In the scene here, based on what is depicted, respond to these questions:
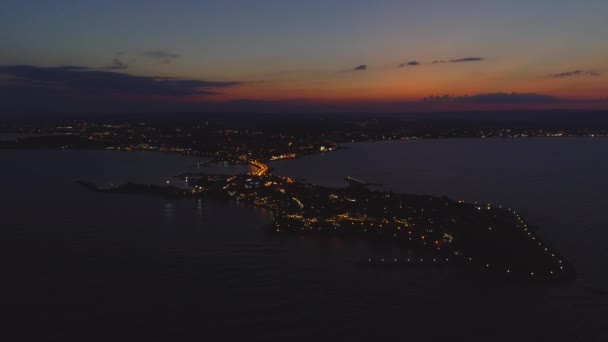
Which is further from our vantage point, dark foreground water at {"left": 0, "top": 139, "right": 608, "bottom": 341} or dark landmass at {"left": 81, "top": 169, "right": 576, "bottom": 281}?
dark landmass at {"left": 81, "top": 169, "right": 576, "bottom": 281}

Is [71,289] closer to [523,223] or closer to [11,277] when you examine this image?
[11,277]

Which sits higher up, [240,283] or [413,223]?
[413,223]

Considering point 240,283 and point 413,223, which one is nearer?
point 240,283

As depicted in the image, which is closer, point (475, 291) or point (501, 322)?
point (501, 322)

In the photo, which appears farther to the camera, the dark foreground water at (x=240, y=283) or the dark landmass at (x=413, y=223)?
the dark landmass at (x=413, y=223)

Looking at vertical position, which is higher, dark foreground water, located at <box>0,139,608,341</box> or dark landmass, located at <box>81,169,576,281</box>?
dark landmass, located at <box>81,169,576,281</box>

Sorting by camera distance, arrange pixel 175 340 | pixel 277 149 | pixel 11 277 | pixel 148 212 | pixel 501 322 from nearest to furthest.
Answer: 1. pixel 175 340
2. pixel 501 322
3. pixel 11 277
4. pixel 148 212
5. pixel 277 149

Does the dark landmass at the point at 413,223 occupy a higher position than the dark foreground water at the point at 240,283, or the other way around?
the dark landmass at the point at 413,223

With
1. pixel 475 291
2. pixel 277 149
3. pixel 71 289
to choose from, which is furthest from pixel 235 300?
pixel 277 149
